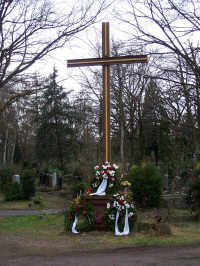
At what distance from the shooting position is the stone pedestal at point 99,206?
32.8 ft

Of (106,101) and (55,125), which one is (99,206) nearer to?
(106,101)

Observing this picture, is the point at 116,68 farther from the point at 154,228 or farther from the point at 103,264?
the point at 103,264

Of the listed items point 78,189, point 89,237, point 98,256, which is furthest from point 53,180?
point 98,256

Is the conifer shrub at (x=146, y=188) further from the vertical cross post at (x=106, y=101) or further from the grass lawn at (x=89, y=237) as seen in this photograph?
the vertical cross post at (x=106, y=101)

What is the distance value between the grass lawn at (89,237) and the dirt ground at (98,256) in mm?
336

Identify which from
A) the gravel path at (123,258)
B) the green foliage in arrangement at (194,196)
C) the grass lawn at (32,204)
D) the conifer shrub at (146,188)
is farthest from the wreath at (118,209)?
the grass lawn at (32,204)

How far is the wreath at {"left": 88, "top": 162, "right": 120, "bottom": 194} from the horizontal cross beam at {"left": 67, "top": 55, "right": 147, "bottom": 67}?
A: 2898 millimetres

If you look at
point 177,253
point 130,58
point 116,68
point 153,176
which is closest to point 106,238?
point 177,253

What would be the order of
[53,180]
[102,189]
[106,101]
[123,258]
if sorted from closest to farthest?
[123,258] < [102,189] < [106,101] < [53,180]

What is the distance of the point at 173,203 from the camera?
15.7m

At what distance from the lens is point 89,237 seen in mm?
9328

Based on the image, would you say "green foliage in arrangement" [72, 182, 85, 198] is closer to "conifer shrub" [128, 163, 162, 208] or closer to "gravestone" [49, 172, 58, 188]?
"conifer shrub" [128, 163, 162, 208]

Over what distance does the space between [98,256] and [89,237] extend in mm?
2145

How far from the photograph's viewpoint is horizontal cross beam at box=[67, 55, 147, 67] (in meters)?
10.5
